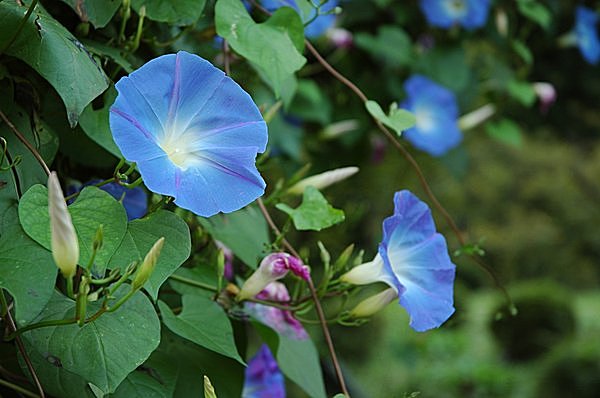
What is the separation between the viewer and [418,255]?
0.63m

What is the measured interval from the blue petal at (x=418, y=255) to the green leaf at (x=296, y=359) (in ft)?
0.37

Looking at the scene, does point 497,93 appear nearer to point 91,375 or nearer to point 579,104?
point 579,104

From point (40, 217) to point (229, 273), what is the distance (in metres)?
0.29

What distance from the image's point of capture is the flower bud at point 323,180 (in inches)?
28.4

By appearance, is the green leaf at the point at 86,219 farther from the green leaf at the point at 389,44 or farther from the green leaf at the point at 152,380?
the green leaf at the point at 389,44

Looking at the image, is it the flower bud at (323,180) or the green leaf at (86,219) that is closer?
the green leaf at (86,219)

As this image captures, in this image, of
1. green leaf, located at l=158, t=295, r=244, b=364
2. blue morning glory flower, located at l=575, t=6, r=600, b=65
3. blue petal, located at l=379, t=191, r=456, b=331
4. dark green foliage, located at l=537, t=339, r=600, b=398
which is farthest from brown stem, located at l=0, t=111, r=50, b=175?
dark green foliage, located at l=537, t=339, r=600, b=398

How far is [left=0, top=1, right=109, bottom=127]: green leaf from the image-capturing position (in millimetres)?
504

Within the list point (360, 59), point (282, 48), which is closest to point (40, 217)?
point (282, 48)

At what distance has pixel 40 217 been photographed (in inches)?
18.4

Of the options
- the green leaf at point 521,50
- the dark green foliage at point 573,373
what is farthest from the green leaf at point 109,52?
the dark green foliage at point 573,373

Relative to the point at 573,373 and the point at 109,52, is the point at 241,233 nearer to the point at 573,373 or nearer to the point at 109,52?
the point at 109,52

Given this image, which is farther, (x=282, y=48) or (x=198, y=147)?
(x=282, y=48)

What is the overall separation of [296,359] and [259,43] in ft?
0.83
